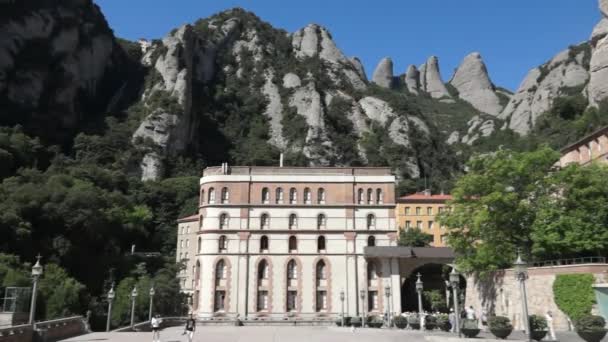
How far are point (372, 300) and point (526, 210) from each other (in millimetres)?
20064

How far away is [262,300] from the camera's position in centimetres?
4934

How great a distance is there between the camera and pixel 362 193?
5184 cm

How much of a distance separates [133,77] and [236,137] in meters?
31.6

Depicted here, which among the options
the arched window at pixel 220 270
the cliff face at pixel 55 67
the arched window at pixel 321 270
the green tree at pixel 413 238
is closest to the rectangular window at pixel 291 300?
the arched window at pixel 321 270

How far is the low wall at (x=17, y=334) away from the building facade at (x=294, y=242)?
26719 millimetres

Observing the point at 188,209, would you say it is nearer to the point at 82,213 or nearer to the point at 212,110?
the point at 82,213

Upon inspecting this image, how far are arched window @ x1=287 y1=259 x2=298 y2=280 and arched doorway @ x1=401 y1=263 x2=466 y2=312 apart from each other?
37.3 ft

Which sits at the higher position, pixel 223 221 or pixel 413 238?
pixel 413 238

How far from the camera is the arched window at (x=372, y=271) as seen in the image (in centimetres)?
4977

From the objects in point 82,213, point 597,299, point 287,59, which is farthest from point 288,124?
point 597,299

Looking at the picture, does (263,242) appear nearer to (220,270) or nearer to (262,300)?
(220,270)

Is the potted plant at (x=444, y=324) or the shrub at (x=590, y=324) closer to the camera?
the shrub at (x=590, y=324)

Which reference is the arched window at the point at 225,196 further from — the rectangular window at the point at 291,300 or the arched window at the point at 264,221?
the rectangular window at the point at 291,300

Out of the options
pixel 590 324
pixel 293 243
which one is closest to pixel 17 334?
pixel 590 324
